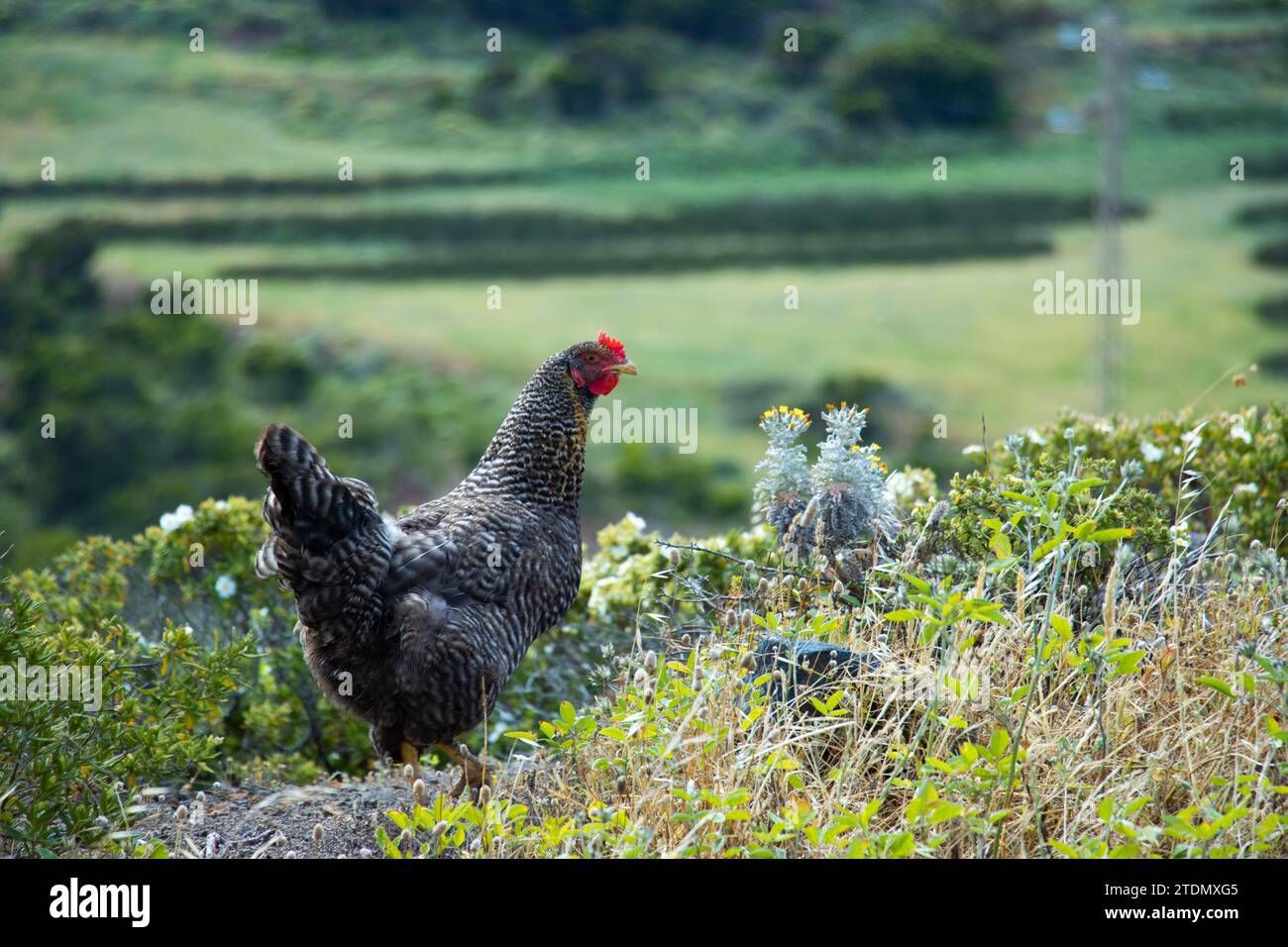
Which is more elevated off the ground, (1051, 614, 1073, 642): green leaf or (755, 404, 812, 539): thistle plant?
(755, 404, 812, 539): thistle plant

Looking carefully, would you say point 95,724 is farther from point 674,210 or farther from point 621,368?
point 674,210

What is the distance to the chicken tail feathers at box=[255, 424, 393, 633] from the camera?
14.8 feet

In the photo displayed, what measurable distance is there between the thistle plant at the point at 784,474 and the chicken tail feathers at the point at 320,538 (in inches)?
67.5

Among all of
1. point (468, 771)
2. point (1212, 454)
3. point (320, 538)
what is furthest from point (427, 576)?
point (1212, 454)

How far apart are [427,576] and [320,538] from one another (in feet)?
1.53

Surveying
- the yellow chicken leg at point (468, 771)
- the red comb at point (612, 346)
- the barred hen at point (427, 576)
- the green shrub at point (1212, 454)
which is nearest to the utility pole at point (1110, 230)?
the green shrub at point (1212, 454)

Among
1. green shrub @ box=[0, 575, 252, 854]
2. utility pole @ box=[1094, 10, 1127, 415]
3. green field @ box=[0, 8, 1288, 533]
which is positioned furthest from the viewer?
green field @ box=[0, 8, 1288, 533]

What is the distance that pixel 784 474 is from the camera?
571cm

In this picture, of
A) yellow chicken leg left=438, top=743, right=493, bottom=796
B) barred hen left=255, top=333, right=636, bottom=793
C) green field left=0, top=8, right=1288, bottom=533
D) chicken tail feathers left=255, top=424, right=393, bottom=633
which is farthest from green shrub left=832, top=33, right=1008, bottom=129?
chicken tail feathers left=255, top=424, right=393, bottom=633

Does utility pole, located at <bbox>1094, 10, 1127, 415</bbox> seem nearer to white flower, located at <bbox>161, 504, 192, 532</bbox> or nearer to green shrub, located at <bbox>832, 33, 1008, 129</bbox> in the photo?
green shrub, located at <bbox>832, 33, 1008, 129</bbox>

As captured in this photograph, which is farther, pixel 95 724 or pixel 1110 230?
pixel 1110 230

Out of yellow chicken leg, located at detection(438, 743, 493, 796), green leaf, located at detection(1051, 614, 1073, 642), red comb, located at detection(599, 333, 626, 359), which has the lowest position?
yellow chicken leg, located at detection(438, 743, 493, 796)

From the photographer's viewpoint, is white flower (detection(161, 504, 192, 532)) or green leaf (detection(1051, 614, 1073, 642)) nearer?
green leaf (detection(1051, 614, 1073, 642))
